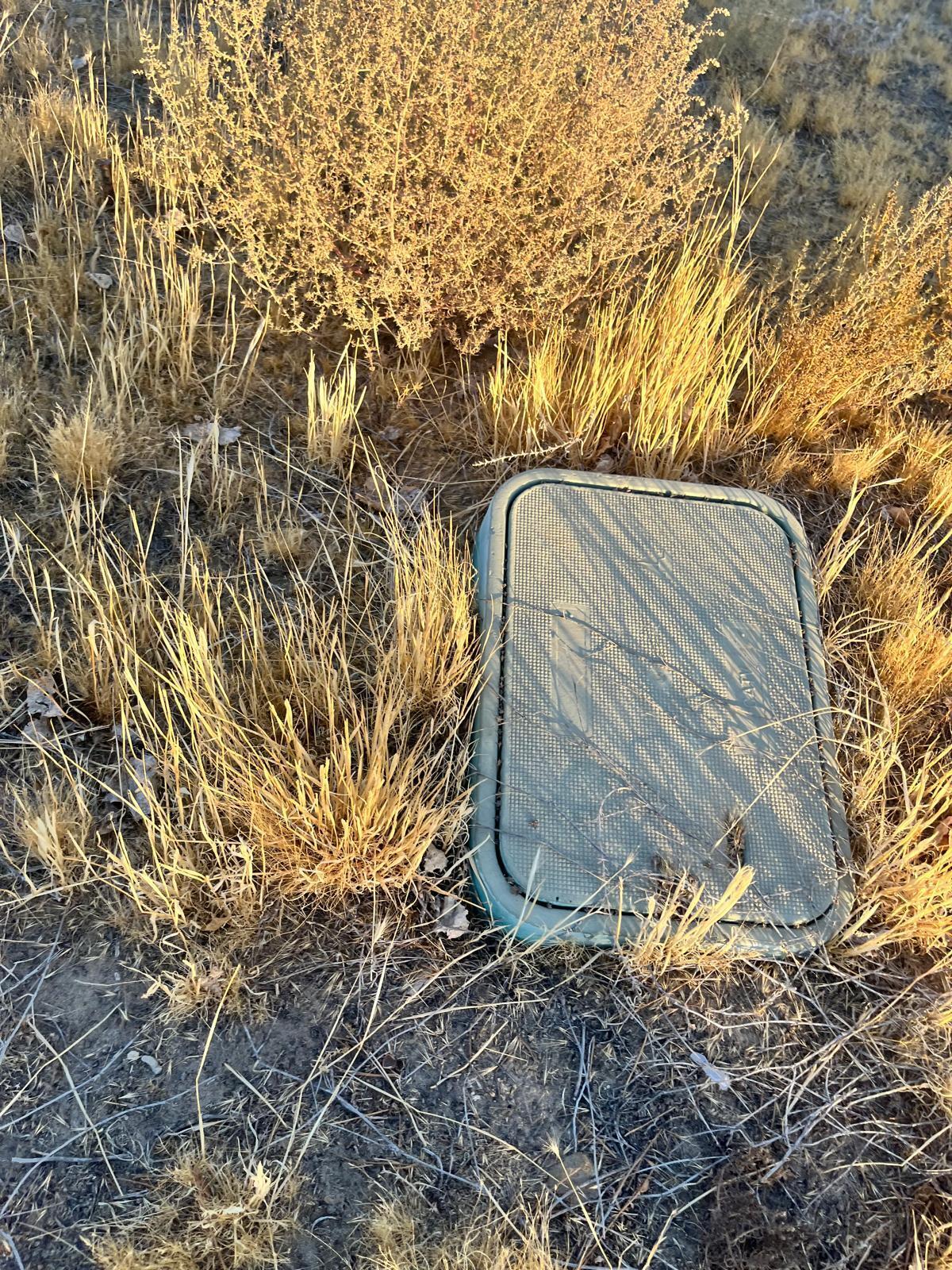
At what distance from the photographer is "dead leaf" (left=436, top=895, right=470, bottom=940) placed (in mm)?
1796

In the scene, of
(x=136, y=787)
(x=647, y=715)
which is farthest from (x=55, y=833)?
(x=647, y=715)

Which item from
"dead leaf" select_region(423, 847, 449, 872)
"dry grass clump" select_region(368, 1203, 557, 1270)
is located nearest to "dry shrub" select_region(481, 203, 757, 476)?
"dead leaf" select_region(423, 847, 449, 872)

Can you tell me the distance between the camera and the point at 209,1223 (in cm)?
142

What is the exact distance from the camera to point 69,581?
1994 millimetres

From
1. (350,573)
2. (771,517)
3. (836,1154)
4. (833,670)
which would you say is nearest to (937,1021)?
(836,1154)

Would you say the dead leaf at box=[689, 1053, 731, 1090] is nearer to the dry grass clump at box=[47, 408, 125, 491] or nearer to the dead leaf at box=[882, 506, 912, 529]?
the dead leaf at box=[882, 506, 912, 529]

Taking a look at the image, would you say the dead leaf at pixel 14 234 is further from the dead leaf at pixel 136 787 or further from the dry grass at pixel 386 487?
the dead leaf at pixel 136 787

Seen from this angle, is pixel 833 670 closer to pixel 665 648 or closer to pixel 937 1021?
pixel 665 648

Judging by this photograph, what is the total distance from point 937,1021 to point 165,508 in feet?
6.51

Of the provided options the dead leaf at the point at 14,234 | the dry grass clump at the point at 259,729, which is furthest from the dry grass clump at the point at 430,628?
the dead leaf at the point at 14,234

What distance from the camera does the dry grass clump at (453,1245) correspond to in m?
1.42

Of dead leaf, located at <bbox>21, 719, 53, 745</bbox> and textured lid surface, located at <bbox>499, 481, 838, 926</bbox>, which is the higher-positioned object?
textured lid surface, located at <bbox>499, 481, 838, 926</bbox>

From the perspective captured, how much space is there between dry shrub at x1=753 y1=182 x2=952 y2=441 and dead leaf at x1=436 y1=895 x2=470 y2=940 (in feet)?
5.27

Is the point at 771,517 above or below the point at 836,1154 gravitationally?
above
